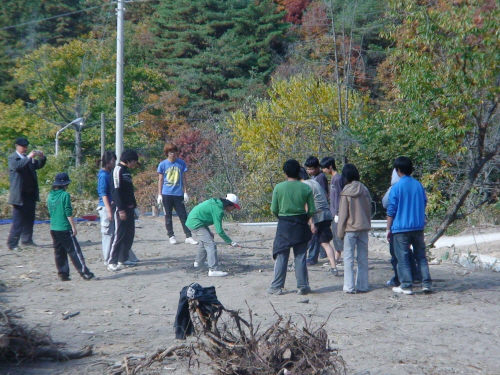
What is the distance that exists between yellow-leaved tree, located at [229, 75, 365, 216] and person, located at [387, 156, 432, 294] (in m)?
10.8

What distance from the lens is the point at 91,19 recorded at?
40188 mm

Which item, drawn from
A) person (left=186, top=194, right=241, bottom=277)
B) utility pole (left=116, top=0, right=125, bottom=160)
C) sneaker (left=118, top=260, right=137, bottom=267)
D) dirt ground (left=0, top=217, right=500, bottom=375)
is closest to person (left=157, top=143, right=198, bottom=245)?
dirt ground (left=0, top=217, right=500, bottom=375)

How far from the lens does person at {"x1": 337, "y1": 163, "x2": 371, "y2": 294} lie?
7719 millimetres

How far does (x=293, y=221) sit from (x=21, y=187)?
219 inches

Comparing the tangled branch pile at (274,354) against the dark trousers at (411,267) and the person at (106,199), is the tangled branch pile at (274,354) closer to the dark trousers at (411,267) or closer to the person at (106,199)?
the dark trousers at (411,267)

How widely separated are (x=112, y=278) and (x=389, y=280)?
420 cm

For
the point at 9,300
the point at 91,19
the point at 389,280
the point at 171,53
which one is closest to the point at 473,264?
the point at 389,280

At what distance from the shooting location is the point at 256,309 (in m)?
7.02

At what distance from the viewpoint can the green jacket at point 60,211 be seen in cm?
820

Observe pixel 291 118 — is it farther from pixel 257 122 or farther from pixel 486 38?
pixel 486 38

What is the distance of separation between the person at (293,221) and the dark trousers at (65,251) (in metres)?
2.94

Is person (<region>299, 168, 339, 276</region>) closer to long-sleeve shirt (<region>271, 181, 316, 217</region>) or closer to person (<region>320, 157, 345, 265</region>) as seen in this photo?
person (<region>320, 157, 345, 265</region>)

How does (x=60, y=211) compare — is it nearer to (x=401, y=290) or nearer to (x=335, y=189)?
(x=335, y=189)

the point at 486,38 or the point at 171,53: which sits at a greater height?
the point at 171,53
